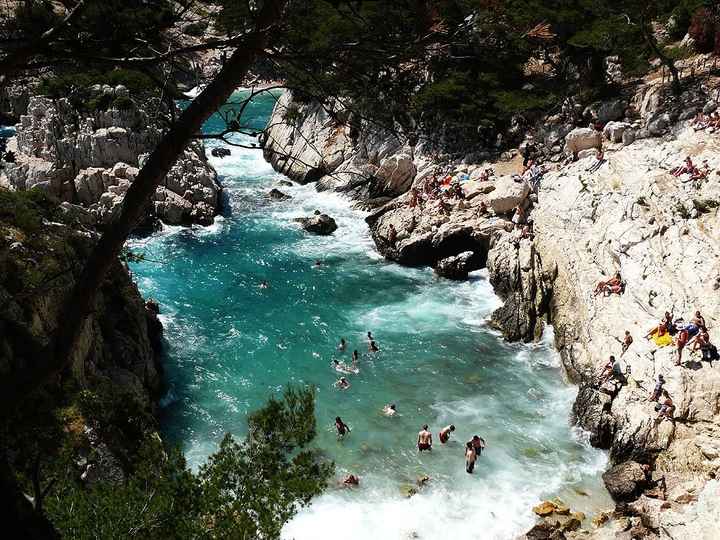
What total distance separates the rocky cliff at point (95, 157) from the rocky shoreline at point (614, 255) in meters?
12.6

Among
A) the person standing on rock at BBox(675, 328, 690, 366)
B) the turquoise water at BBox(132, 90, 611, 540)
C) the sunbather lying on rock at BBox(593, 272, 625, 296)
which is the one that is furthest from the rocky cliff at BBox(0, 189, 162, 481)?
the sunbather lying on rock at BBox(593, 272, 625, 296)

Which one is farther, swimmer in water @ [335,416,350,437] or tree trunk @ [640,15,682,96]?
tree trunk @ [640,15,682,96]

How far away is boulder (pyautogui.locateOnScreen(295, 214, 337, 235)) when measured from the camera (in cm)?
3953

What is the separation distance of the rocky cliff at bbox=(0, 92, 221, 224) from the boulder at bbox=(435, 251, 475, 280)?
55.4 ft

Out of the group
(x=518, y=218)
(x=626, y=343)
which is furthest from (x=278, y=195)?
(x=626, y=343)

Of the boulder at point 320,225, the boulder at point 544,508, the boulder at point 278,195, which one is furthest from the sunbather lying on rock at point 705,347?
the boulder at point 278,195

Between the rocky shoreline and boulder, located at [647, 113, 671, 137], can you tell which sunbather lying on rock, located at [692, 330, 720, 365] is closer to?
the rocky shoreline

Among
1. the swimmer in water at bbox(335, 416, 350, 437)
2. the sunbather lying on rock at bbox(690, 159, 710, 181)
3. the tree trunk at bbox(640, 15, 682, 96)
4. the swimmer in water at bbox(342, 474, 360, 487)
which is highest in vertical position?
the tree trunk at bbox(640, 15, 682, 96)

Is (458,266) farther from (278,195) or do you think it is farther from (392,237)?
(278,195)

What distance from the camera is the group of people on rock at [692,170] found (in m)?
23.5

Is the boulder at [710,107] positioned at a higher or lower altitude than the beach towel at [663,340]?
higher

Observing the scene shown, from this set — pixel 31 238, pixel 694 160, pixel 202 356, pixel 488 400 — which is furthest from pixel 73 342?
pixel 694 160

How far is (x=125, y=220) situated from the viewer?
207 inches

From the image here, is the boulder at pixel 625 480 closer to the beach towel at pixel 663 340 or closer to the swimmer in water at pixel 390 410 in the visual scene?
the beach towel at pixel 663 340
